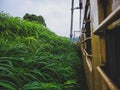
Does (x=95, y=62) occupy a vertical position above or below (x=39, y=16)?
below

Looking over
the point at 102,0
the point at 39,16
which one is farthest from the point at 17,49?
the point at 39,16

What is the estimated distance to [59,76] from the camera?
9.30 ft

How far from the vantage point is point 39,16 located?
12.7 m

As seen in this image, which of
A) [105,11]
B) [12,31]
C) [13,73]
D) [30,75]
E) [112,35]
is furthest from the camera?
[12,31]

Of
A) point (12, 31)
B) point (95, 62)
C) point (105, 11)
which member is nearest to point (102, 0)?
point (105, 11)

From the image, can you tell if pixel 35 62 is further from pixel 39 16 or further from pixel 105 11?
pixel 39 16

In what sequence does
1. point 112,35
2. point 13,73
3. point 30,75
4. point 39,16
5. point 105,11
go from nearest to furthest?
point 112,35
point 105,11
point 13,73
point 30,75
point 39,16

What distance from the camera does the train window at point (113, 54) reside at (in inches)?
62.6

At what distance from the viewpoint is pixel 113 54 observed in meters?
1.71

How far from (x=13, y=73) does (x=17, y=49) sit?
1.05 metres

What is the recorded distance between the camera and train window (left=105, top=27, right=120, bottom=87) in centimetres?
159

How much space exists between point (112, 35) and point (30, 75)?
886 millimetres

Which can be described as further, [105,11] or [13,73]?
[13,73]

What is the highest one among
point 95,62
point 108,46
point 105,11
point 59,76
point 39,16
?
point 39,16
